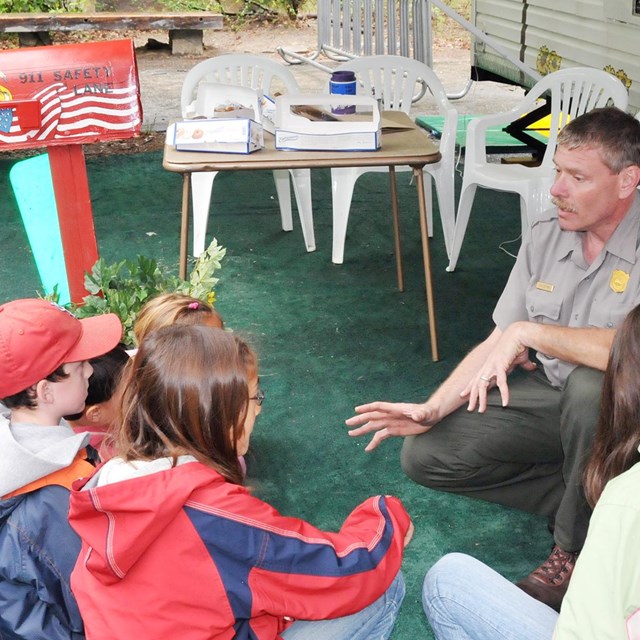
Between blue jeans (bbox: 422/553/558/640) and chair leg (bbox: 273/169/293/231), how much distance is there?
3254 mm

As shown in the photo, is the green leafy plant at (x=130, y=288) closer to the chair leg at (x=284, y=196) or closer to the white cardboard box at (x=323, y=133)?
the white cardboard box at (x=323, y=133)

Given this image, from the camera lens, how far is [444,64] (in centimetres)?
1065

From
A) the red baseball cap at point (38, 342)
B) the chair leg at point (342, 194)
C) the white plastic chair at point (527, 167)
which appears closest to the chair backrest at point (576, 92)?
the white plastic chair at point (527, 167)

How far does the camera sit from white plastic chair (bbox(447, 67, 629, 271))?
13.1 ft

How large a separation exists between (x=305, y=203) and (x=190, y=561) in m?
3.22

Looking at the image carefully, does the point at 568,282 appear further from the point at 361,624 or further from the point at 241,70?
the point at 241,70

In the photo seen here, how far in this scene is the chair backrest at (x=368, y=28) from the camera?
7797 millimetres

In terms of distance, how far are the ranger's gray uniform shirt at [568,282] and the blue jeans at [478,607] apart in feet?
2.68

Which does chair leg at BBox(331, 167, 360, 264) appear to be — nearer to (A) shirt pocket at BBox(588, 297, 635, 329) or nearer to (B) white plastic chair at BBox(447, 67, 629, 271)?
(B) white plastic chair at BBox(447, 67, 629, 271)

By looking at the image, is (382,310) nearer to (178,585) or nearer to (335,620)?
(335,620)

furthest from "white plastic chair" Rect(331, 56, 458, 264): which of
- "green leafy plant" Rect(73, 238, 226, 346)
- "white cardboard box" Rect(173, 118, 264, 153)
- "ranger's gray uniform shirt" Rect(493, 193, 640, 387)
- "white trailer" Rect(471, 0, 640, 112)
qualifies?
"ranger's gray uniform shirt" Rect(493, 193, 640, 387)

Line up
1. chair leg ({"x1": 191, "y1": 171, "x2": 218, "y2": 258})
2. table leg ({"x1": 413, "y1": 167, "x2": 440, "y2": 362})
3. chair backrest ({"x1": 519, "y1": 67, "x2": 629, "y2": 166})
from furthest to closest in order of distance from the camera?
chair backrest ({"x1": 519, "y1": 67, "x2": 629, "y2": 166})
chair leg ({"x1": 191, "y1": 171, "x2": 218, "y2": 258})
table leg ({"x1": 413, "y1": 167, "x2": 440, "y2": 362})

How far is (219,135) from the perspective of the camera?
126 inches

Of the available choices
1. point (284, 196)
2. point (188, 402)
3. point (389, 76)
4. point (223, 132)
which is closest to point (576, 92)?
point (389, 76)
